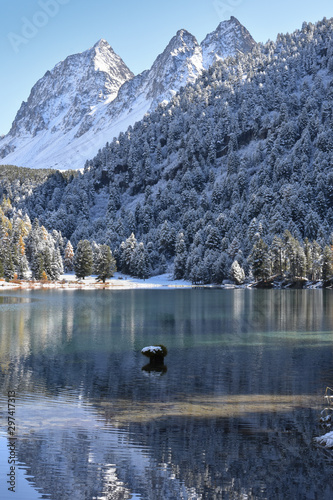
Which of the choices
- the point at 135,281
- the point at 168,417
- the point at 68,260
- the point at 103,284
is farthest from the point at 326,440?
the point at 68,260

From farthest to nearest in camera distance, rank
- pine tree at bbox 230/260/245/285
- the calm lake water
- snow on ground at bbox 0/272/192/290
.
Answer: pine tree at bbox 230/260/245/285
snow on ground at bbox 0/272/192/290
the calm lake water

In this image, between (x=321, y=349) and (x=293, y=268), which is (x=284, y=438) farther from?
(x=293, y=268)

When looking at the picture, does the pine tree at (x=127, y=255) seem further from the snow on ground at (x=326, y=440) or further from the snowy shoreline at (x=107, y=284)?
the snow on ground at (x=326, y=440)

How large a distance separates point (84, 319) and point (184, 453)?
41248mm

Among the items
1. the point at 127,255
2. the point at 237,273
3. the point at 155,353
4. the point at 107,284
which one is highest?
the point at 127,255

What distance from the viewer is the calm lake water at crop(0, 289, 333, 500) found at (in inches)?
552

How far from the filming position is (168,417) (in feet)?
65.3

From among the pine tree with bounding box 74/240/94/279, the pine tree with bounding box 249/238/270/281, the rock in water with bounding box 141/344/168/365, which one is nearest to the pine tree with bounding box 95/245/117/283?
the pine tree with bounding box 74/240/94/279

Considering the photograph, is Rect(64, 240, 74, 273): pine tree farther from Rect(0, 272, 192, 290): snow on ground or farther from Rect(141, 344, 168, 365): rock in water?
Rect(141, 344, 168, 365): rock in water

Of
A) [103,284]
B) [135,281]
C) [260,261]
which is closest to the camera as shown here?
[260,261]

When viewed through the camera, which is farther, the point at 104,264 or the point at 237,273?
the point at 104,264

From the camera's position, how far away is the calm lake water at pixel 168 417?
14.0m

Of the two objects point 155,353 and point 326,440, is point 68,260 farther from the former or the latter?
point 326,440

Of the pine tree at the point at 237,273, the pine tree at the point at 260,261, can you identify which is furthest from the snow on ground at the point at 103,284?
the pine tree at the point at 260,261
